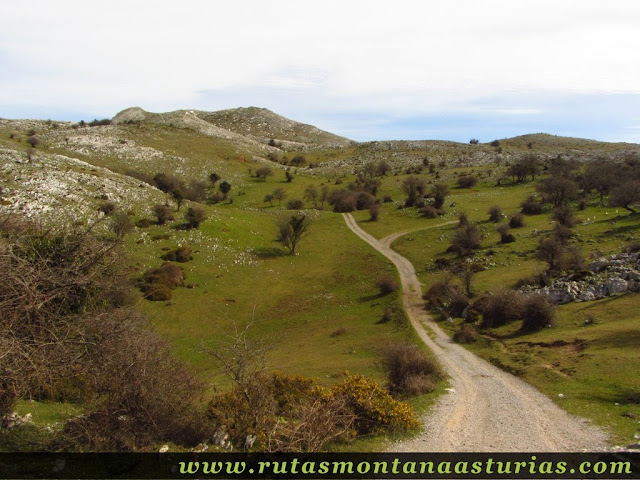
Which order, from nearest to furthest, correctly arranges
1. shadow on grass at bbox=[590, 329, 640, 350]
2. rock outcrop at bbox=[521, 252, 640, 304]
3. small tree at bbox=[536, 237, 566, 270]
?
shadow on grass at bbox=[590, 329, 640, 350] → rock outcrop at bbox=[521, 252, 640, 304] → small tree at bbox=[536, 237, 566, 270]

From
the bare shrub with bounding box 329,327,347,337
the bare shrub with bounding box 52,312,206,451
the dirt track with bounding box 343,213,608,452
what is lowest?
the bare shrub with bounding box 329,327,347,337

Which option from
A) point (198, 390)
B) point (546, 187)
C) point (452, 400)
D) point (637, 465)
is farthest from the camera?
point (546, 187)

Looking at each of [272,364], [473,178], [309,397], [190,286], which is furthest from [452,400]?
[473,178]

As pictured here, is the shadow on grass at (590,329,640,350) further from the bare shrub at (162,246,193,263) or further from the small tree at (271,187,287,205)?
the small tree at (271,187,287,205)

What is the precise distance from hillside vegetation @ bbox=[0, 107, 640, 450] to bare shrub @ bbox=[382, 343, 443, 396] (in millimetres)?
142

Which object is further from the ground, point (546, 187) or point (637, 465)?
point (546, 187)

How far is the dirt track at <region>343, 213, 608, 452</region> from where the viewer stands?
47.1ft

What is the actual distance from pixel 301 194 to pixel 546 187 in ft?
176

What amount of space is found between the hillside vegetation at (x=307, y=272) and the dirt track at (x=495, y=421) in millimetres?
1190

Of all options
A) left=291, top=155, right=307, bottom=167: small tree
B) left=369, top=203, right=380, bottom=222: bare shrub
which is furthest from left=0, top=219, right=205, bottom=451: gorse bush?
left=291, top=155, right=307, bottom=167: small tree

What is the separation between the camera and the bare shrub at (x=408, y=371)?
21.4 m

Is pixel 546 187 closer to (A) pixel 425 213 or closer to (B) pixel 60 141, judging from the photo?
(A) pixel 425 213

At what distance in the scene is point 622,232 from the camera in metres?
52.7

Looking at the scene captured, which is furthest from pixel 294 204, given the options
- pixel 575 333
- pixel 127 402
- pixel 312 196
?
pixel 127 402
